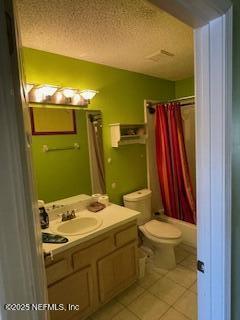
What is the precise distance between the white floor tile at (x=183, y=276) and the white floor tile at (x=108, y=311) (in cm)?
68

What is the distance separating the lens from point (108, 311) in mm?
1915

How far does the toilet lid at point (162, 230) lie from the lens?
238 centimetres

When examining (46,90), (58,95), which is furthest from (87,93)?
(46,90)

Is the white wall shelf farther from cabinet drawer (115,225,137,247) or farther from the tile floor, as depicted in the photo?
the tile floor

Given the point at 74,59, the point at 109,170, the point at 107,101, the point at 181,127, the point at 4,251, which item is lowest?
the point at 109,170

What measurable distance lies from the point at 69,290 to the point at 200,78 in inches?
67.5

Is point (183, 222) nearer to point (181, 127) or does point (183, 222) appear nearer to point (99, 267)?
point (181, 127)

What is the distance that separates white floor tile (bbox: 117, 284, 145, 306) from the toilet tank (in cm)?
76

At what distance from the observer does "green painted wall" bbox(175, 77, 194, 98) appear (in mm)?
3204

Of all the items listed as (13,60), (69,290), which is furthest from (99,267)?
(13,60)

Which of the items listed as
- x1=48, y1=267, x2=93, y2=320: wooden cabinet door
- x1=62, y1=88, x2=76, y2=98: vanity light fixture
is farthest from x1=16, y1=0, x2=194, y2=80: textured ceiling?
x1=48, y1=267, x2=93, y2=320: wooden cabinet door

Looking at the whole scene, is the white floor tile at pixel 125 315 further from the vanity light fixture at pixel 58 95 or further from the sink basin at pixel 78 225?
the vanity light fixture at pixel 58 95

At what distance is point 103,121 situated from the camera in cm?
251

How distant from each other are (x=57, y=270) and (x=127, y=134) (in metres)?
1.71
